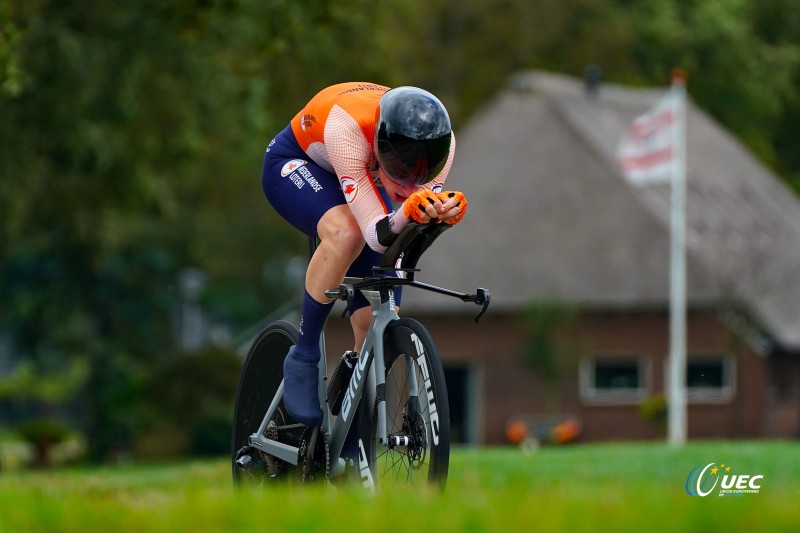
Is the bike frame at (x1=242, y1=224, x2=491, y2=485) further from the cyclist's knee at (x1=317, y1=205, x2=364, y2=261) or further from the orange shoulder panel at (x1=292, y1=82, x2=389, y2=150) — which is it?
the orange shoulder panel at (x1=292, y1=82, x2=389, y2=150)

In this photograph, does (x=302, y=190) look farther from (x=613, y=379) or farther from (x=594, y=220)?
(x=594, y=220)

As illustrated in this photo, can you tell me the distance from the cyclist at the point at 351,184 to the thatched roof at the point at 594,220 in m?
36.8

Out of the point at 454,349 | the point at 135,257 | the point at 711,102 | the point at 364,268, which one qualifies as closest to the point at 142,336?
the point at 135,257

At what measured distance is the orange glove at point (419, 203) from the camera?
18.0 ft

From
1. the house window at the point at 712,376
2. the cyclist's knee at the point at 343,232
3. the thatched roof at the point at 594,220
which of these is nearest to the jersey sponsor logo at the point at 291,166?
the cyclist's knee at the point at 343,232

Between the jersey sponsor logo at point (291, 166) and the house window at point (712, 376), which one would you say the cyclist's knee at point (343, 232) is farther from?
the house window at point (712, 376)

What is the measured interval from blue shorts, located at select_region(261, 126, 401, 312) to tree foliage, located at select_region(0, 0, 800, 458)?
31.1ft

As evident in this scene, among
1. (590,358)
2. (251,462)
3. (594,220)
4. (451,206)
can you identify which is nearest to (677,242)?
(590,358)

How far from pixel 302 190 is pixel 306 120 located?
0.93 feet

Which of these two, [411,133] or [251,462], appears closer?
[411,133]

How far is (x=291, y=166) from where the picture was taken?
6547mm

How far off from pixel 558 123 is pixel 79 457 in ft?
61.1

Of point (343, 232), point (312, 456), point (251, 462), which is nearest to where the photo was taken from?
point (343, 232)

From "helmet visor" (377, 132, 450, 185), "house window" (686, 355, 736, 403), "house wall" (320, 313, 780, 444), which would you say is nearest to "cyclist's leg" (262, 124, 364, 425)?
"helmet visor" (377, 132, 450, 185)
